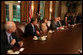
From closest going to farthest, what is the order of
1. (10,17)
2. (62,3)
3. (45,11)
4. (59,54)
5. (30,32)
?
(59,54), (30,32), (10,17), (45,11), (62,3)

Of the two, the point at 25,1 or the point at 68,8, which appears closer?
the point at 25,1

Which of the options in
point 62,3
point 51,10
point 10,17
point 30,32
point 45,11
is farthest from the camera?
point 62,3

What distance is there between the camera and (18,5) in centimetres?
622

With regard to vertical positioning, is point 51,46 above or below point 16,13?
below

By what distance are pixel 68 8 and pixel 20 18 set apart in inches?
298

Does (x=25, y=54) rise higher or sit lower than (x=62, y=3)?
lower

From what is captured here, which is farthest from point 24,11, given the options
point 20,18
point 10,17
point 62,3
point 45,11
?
point 62,3

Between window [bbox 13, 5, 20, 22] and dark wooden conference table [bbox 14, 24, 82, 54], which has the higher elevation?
window [bbox 13, 5, 20, 22]

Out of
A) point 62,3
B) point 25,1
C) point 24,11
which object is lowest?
A: point 24,11

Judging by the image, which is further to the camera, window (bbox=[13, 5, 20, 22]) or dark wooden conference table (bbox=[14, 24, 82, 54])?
window (bbox=[13, 5, 20, 22])

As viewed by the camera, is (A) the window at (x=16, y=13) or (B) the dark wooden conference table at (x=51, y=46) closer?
(B) the dark wooden conference table at (x=51, y=46)

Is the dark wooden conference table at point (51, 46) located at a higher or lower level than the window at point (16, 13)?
lower

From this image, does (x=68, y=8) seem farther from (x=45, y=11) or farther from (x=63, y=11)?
(x=45, y=11)

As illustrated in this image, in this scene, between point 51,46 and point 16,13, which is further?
point 16,13
